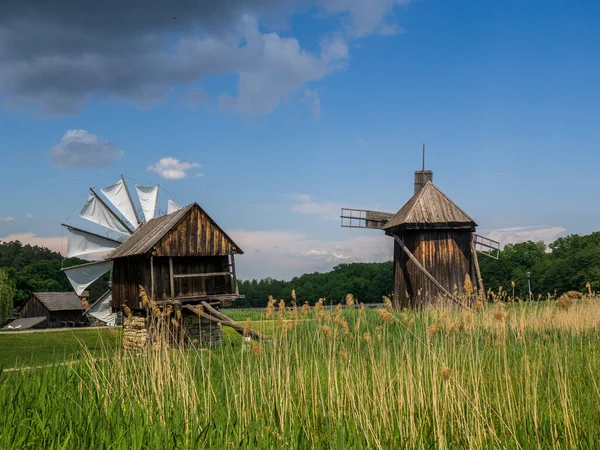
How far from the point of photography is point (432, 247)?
19.8 meters

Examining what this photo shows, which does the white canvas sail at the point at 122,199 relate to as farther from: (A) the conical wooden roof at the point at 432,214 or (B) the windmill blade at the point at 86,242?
(A) the conical wooden roof at the point at 432,214

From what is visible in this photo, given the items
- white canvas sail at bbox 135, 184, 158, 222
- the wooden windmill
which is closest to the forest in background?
white canvas sail at bbox 135, 184, 158, 222

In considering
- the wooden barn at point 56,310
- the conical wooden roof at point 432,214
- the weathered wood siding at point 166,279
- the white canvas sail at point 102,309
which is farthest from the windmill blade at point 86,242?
the wooden barn at point 56,310

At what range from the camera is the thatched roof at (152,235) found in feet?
56.4

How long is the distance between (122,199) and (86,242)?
2.88 m

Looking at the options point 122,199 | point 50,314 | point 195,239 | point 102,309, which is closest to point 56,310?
point 50,314

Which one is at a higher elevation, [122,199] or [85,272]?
[122,199]

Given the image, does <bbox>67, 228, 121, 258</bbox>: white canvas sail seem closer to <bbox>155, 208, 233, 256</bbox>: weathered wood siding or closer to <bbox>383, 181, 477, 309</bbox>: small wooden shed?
<bbox>155, 208, 233, 256</bbox>: weathered wood siding

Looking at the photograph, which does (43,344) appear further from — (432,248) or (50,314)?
(50,314)

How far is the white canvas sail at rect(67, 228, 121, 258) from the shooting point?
1120 inches

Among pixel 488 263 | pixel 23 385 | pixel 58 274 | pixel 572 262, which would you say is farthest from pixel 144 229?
pixel 58 274

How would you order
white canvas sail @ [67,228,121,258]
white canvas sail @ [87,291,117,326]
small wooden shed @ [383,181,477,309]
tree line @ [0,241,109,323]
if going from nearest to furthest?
small wooden shed @ [383,181,477,309] → white canvas sail @ [67,228,121,258] → white canvas sail @ [87,291,117,326] → tree line @ [0,241,109,323]

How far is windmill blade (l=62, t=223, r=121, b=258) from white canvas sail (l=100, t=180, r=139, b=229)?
146 cm

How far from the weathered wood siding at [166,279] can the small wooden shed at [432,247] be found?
651 centimetres
